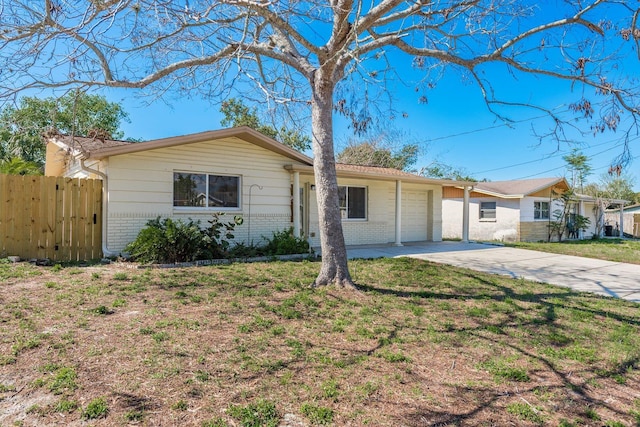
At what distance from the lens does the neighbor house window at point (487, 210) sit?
20342 mm

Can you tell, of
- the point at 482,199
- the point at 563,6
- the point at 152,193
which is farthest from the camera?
the point at 482,199

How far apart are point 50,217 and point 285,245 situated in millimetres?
5563

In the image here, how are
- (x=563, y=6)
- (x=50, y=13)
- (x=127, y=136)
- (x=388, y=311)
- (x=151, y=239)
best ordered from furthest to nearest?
(x=127, y=136), (x=151, y=239), (x=563, y=6), (x=50, y=13), (x=388, y=311)

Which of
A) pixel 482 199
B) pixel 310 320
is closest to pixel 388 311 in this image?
pixel 310 320

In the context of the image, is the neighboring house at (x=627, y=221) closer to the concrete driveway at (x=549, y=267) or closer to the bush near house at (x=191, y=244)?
the concrete driveway at (x=549, y=267)

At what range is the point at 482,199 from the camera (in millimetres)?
20719

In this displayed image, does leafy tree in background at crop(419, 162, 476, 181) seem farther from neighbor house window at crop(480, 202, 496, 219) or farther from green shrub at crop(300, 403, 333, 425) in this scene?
green shrub at crop(300, 403, 333, 425)

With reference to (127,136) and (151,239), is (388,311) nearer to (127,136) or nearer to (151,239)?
(151,239)

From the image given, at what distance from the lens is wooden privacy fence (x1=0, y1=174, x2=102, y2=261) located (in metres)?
8.16

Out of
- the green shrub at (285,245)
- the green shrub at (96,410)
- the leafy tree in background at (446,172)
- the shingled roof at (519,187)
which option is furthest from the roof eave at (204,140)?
the leafy tree in background at (446,172)

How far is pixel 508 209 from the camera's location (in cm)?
1948

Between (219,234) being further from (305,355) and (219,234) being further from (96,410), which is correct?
(96,410)

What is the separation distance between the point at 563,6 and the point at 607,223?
1105 inches

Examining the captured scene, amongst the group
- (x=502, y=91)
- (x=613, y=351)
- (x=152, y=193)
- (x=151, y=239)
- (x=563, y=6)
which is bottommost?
(x=613, y=351)
